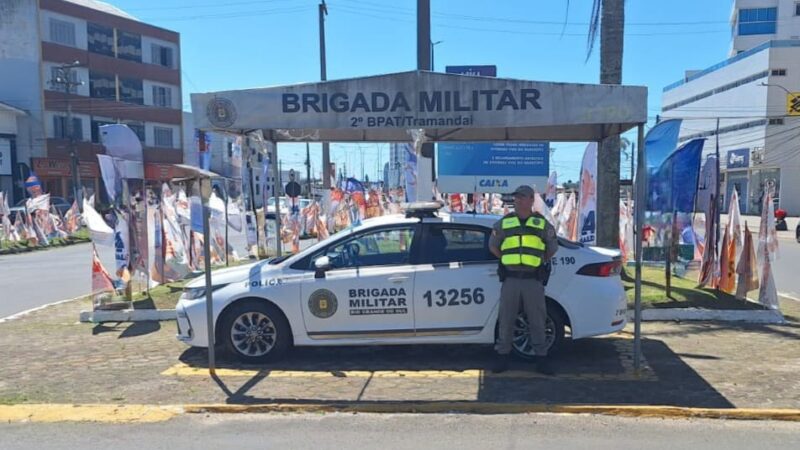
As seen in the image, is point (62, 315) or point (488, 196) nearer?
point (62, 315)

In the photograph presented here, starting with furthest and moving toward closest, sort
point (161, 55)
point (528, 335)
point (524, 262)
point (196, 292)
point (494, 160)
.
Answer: point (161, 55) < point (494, 160) < point (196, 292) < point (528, 335) < point (524, 262)

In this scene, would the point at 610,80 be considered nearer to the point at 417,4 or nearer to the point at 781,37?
the point at 417,4

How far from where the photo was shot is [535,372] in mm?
5965

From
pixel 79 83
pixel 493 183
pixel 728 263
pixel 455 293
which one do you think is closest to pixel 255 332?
pixel 455 293

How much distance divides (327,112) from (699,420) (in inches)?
174

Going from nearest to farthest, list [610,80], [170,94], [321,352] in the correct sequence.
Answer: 1. [321,352]
2. [610,80]
3. [170,94]

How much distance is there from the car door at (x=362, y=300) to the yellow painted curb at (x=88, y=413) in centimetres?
165

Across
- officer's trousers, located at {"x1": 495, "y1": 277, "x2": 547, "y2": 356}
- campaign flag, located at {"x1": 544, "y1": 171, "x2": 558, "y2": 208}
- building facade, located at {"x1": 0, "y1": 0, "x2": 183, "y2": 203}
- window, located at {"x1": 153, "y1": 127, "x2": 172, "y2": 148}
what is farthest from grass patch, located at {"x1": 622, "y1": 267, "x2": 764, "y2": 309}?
window, located at {"x1": 153, "y1": 127, "x2": 172, "y2": 148}

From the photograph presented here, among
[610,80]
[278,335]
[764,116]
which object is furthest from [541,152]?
[764,116]

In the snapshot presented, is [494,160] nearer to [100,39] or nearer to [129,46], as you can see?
[100,39]

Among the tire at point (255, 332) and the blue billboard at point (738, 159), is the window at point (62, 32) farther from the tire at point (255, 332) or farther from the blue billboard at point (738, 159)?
the blue billboard at point (738, 159)

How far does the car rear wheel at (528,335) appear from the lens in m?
6.19

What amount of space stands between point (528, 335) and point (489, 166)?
853cm

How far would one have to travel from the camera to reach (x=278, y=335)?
6.28 m
